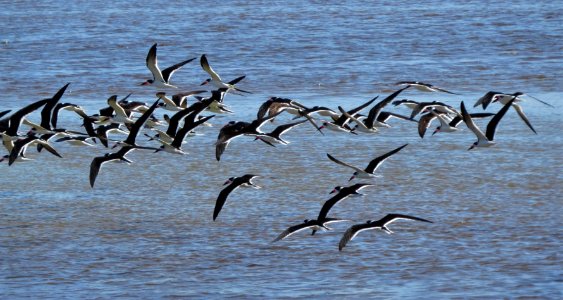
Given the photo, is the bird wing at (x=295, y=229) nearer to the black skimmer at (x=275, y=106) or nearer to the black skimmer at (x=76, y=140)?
the black skimmer at (x=275, y=106)

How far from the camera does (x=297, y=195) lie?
16.4 metres

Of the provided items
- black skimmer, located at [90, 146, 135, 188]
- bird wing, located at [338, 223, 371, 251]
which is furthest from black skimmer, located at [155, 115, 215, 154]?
bird wing, located at [338, 223, 371, 251]

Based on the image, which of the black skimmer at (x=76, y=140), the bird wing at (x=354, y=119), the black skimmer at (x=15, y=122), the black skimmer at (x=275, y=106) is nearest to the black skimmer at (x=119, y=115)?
the black skimmer at (x=76, y=140)

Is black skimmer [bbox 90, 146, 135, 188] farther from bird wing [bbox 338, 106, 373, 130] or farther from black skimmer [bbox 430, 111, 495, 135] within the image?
black skimmer [bbox 430, 111, 495, 135]

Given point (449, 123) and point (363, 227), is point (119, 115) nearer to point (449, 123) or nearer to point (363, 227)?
point (449, 123)

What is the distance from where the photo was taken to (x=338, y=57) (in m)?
28.8

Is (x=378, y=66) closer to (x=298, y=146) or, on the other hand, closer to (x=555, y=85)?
(x=555, y=85)

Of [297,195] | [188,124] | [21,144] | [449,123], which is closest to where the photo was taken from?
[297,195]

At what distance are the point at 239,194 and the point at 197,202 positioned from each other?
59 cm

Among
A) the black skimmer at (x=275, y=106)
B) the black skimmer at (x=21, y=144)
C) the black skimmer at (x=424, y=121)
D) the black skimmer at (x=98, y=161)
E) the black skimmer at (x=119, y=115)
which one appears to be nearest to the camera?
the black skimmer at (x=98, y=161)

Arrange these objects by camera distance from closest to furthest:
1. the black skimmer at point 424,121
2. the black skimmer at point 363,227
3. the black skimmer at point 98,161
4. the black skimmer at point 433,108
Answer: the black skimmer at point 363,227
the black skimmer at point 98,161
the black skimmer at point 433,108
the black skimmer at point 424,121

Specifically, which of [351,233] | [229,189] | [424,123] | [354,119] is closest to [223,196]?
[229,189]

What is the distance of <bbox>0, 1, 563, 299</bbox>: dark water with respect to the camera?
42.3 feet

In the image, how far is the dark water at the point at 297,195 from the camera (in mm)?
12906
